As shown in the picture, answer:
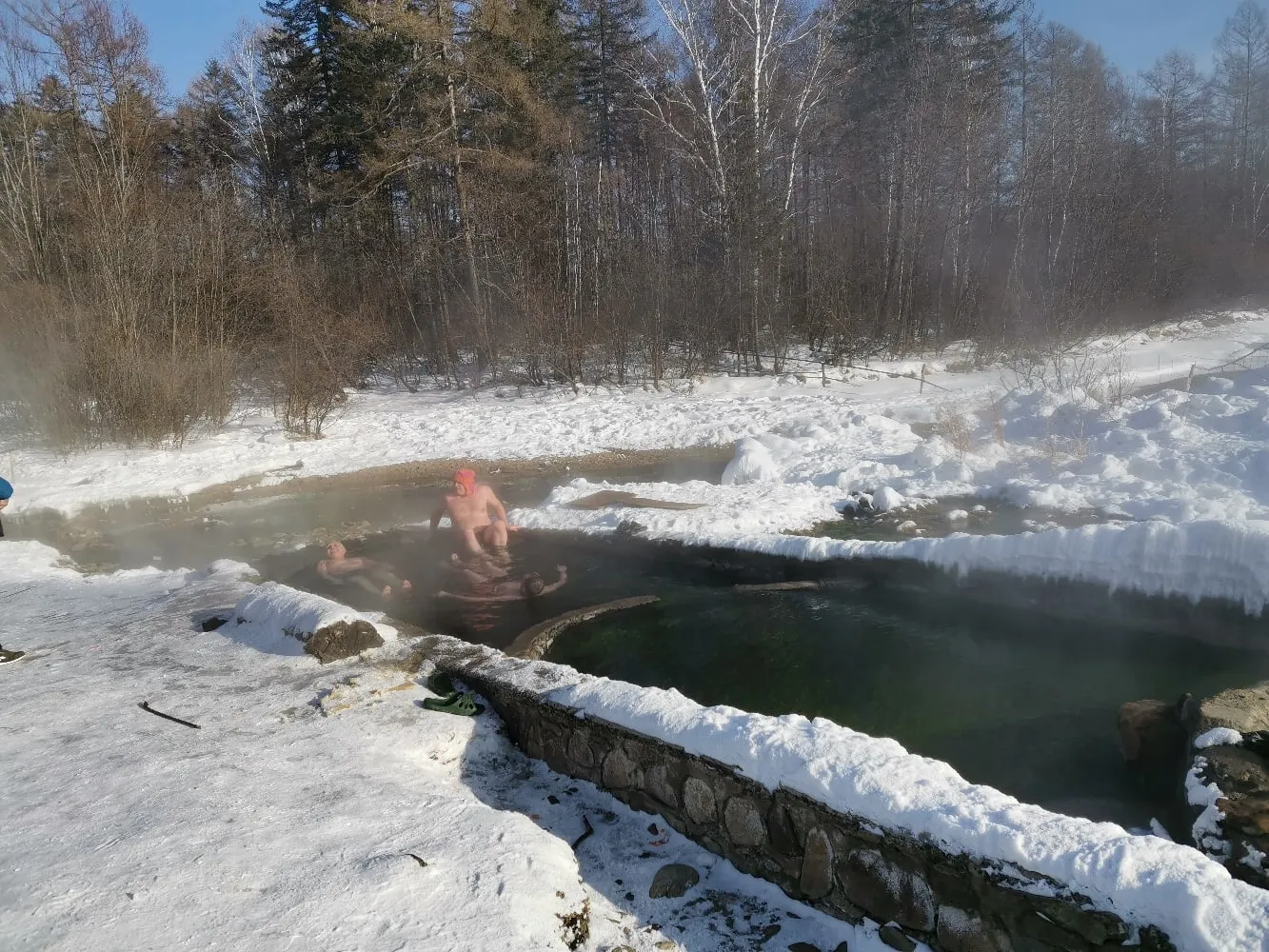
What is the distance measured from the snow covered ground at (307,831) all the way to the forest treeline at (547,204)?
36.0 feet

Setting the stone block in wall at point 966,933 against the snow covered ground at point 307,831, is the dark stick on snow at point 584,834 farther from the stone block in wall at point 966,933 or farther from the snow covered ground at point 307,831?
the stone block in wall at point 966,933

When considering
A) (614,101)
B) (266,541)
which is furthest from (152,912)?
(614,101)

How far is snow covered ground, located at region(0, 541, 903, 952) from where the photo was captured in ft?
8.65

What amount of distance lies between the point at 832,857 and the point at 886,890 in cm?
22

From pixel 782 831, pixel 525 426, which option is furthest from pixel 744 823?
pixel 525 426

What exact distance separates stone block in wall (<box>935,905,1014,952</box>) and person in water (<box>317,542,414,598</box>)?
18.7ft

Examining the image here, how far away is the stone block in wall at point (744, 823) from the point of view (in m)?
3.23

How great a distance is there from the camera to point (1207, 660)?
16.3 feet

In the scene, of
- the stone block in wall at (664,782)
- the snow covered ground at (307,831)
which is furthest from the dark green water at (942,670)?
the snow covered ground at (307,831)

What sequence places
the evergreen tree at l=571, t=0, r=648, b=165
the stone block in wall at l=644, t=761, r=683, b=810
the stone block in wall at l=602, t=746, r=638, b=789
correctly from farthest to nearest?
the evergreen tree at l=571, t=0, r=648, b=165, the stone block in wall at l=602, t=746, r=638, b=789, the stone block in wall at l=644, t=761, r=683, b=810

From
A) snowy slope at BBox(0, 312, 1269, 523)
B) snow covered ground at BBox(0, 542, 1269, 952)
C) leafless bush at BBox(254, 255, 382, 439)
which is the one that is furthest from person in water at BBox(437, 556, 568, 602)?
leafless bush at BBox(254, 255, 382, 439)

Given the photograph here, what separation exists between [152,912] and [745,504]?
7020 mm

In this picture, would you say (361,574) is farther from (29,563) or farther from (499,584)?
(29,563)

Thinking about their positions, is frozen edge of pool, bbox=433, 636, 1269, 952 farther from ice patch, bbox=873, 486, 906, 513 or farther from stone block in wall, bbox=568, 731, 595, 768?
ice patch, bbox=873, 486, 906, 513
